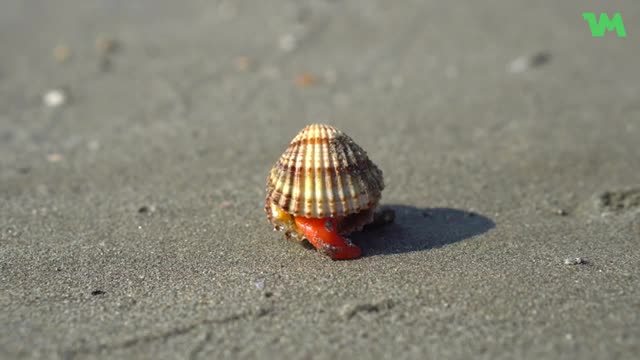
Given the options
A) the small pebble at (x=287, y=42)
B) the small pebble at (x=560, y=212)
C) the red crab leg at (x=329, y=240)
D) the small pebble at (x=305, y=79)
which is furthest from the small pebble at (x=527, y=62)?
the red crab leg at (x=329, y=240)

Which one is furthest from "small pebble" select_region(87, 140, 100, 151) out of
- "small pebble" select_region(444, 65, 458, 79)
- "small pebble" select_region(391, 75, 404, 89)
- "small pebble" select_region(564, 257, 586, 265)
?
"small pebble" select_region(564, 257, 586, 265)

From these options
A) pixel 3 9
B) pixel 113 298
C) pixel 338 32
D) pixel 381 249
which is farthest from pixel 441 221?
pixel 3 9

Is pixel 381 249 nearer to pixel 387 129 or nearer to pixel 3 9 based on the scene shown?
pixel 387 129

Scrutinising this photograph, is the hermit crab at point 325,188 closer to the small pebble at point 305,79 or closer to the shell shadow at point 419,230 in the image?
the shell shadow at point 419,230

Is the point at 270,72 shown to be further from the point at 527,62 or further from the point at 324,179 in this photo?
the point at 324,179

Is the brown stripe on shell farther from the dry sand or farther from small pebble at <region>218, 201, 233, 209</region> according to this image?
small pebble at <region>218, 201, 233, 209</region>

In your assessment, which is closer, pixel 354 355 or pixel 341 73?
pixel 354 355
